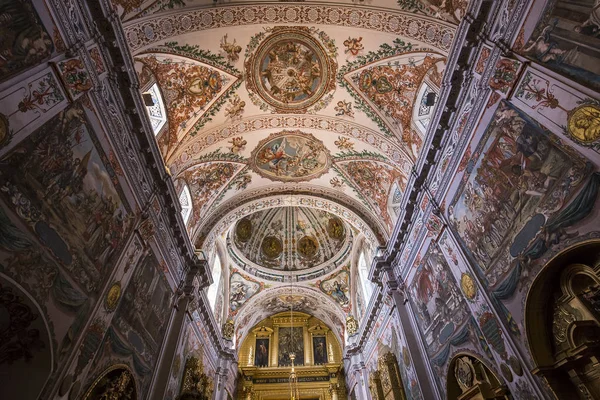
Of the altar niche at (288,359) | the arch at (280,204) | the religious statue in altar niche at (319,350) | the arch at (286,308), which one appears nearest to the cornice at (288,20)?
the arch at (280,204)

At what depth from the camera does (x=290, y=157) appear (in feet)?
46.3

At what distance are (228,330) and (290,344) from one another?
6.97 metres

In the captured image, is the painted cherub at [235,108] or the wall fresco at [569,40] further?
the painted cherub at [235,108]

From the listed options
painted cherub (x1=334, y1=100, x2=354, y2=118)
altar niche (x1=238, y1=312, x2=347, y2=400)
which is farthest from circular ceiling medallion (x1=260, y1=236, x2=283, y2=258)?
painted cherub (x1=334, y1=100, x2=354, y2=118)

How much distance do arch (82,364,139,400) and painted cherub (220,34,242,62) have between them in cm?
923

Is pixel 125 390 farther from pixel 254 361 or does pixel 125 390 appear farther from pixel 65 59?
pixel 254 361

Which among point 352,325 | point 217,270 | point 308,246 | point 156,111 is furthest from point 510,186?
point 308,246

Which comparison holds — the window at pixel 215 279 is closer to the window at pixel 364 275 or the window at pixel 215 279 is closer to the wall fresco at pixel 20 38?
the window at pixel 364 275

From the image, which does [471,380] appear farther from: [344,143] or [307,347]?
[307,347]

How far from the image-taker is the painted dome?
20453 millimetres

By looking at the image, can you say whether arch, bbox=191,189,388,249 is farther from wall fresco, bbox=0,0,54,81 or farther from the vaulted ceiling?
wall fresco, bbox=0,0,54,81

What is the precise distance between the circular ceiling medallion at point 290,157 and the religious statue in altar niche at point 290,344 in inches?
561

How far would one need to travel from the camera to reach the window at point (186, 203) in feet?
40.0

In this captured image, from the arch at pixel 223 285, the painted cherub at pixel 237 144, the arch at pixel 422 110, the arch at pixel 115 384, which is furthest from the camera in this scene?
the arch at pixel 223 285
